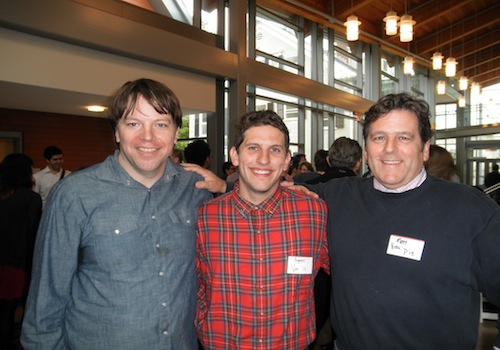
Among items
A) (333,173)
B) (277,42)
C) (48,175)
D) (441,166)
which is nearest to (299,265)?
(333,173)

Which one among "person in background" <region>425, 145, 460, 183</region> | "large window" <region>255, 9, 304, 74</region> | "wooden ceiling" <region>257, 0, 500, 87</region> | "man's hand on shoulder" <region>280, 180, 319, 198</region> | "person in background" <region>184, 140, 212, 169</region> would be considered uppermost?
"wooden ceiling" <region>257, 0, 500, 87</region>

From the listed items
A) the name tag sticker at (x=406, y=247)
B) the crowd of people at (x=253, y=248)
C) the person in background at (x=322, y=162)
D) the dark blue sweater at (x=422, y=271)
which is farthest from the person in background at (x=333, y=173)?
the name tag sticker at (x=406, y=247)

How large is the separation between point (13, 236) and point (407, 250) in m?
3.09

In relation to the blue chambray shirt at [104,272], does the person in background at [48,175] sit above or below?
above

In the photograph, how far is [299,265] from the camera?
1657mm

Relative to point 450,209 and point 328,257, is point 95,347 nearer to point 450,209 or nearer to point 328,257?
point 328,257

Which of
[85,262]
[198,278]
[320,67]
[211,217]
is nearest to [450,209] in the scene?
[211,217]

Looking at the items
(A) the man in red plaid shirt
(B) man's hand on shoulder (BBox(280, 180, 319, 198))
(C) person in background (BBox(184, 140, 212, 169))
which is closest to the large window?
(C) person in background (BBox(184, 140, 212, 169))

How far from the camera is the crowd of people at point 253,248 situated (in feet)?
4.65

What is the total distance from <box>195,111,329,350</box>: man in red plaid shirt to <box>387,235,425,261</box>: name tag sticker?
36 centimetres

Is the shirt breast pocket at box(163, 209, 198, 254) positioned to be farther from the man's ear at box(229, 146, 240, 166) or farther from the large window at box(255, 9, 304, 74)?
the large window at box(255, 9, 304, 74)

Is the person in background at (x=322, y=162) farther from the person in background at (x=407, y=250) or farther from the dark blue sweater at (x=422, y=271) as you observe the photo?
the dark blue sweater at (x=422, y=271)

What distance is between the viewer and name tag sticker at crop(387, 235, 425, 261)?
1450 millimetres

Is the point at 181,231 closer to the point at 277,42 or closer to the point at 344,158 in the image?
the point at 344,158
